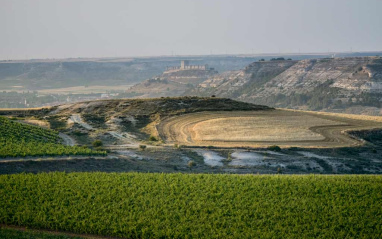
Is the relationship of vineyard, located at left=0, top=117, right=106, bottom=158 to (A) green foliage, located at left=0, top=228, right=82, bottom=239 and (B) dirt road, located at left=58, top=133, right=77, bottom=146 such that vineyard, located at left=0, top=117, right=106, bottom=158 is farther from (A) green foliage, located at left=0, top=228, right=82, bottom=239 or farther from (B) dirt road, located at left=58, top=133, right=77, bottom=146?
(A) green foliage, located at left=0, top=228, right=82, bottom=239

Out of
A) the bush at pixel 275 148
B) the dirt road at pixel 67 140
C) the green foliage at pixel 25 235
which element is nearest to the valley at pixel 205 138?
the bush at pixel 275 148

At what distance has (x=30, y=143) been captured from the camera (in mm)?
55344

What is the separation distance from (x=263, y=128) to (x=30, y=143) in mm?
38584

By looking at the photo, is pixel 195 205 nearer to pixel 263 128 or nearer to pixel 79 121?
pixel 263 128

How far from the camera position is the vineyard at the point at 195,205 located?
3163cm

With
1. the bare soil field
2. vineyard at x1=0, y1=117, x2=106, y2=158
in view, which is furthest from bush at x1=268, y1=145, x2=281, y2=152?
vineyard at x1=0, y1=117, x2=106, y2=158

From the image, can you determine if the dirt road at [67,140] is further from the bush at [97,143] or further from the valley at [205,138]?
the bush at [97,143]

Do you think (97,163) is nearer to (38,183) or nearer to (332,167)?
(38,183)

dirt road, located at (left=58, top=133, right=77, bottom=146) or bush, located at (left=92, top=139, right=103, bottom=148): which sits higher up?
bush, located at (left=92, top=139, right=103, bottom=148)

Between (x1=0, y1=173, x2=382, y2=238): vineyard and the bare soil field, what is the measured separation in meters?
23.0

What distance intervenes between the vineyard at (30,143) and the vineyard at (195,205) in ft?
25.5

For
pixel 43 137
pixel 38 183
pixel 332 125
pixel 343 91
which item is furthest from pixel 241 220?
pixel 343 91

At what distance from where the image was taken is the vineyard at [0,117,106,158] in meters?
49.9

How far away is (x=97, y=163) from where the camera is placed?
50531mm
